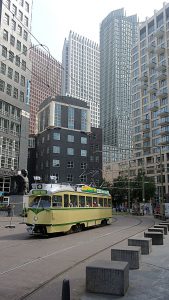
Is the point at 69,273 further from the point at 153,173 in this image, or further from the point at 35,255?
the point at 153,173

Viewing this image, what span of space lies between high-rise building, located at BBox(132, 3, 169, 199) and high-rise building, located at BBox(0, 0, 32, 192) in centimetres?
3958

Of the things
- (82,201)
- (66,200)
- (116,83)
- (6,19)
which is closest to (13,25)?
(6,19)

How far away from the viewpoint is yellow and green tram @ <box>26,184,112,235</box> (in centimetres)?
1800

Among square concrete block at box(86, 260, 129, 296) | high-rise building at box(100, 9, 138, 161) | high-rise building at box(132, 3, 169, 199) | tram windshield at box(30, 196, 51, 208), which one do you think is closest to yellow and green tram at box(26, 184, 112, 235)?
tram windshield at box(30, 196, 51, 208)

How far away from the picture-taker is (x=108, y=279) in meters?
6.79

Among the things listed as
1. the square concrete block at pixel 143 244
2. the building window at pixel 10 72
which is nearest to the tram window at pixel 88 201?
the square concrete block at pixel 143 244

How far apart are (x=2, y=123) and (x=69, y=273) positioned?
147 ft

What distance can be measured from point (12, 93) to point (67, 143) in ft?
106

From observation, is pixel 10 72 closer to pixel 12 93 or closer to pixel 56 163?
pixel 12 93

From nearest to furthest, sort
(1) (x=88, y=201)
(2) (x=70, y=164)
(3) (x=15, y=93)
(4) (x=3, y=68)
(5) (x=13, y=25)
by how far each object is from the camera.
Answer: (1) (x=88, y=201) → (4) (x=3, y=68) → (3) (x=15, y=93) → (5) (x=13, y=25) → (2) (x=70, y=164)

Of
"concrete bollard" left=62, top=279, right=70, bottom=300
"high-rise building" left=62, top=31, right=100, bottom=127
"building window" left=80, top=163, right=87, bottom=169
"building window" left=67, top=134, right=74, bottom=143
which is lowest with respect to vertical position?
"concrete bollard" left=62, top=279, right=70, bottom=300

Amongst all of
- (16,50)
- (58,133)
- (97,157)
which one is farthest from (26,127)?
(97,157)

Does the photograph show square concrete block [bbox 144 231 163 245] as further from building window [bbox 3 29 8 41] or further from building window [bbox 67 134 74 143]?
building window [bbox 67 134 74 143]

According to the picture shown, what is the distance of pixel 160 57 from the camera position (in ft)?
305
